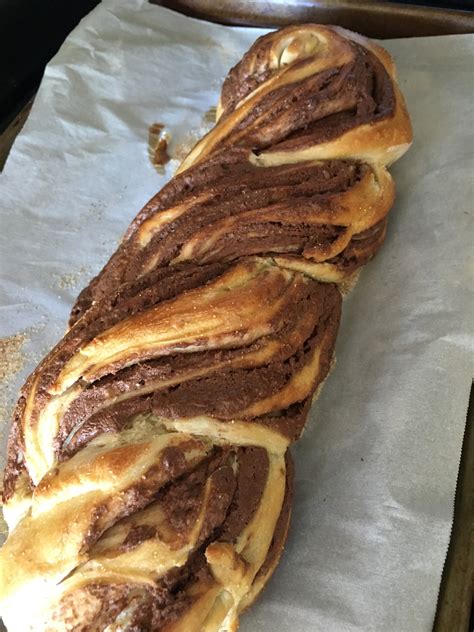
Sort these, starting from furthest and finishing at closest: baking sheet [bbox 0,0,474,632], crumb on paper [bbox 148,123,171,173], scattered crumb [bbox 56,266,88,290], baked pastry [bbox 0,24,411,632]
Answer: crumb on paper [bbox 148,123,171,173], scattered crumb [bbox 56,266,88,290], baking sheet [bbox 0,0,474,632], baked pastry [bbox 0,24,411,632]

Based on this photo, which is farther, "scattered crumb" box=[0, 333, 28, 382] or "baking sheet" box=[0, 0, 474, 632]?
"scattered crumb" box=[0, 333, 28, 382]

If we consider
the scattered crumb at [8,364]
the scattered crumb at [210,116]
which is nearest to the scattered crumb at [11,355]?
the scattered crumb at [8,364]

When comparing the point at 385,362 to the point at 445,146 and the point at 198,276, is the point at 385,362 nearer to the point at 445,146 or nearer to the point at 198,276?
the point at 198,276

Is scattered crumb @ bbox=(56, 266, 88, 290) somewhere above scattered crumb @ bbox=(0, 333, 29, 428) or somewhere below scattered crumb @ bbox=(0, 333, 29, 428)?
above

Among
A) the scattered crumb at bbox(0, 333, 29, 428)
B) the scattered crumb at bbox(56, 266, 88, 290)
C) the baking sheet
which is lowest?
the scattered crumb at bbox(0, 333, 29, 428)

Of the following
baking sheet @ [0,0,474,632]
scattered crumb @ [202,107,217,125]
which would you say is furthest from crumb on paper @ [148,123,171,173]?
scattered crumb @ [202,107,217,125]

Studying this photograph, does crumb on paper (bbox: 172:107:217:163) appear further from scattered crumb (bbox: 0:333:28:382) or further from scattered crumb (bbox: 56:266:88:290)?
scattered crumb (bbox: 0:333:28:382)

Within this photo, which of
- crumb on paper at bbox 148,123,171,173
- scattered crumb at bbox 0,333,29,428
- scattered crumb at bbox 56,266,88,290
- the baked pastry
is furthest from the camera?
crumb on paper at bbox 148,123,171,173

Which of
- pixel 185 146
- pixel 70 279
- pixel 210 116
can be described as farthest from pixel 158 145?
pixel 70 279
